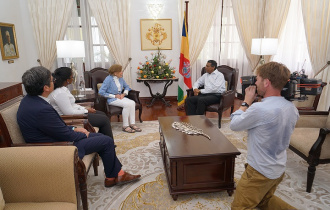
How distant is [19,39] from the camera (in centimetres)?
532

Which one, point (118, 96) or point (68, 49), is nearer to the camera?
point (68, 49)

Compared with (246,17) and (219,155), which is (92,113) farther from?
(246,17)

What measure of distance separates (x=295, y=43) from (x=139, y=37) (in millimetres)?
3604

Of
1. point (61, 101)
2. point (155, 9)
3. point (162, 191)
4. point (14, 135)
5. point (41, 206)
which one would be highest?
point (155, 9)

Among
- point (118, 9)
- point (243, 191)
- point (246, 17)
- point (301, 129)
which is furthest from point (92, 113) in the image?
point (246, 17)

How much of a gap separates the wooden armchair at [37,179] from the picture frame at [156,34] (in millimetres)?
4786

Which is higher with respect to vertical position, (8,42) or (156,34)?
(156,34)

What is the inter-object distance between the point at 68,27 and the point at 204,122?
171 inches

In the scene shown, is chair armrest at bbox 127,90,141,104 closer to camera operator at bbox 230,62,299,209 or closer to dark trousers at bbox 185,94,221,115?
dark trousers at bbox 185,94,221,115

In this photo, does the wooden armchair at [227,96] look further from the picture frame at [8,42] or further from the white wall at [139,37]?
the picture frame at [8,42]

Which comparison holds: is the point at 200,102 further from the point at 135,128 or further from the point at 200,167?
the point at 200,167

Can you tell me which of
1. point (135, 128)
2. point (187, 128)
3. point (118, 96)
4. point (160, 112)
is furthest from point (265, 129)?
point (160, 112)

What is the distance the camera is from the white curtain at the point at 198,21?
5773 mm

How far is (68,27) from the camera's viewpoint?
5.77 metres
